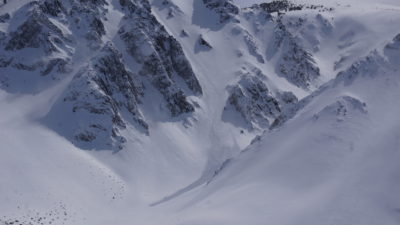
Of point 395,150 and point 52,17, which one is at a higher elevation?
point 395,150

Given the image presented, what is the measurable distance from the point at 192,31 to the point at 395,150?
69.3 metres

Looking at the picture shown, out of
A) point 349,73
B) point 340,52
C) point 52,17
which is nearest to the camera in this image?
point 349,73

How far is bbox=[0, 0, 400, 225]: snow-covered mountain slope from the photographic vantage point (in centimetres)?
3981

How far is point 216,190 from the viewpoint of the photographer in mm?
46406

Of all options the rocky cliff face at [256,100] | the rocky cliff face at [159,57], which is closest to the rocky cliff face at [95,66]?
the rocky cliff face at [159,57]

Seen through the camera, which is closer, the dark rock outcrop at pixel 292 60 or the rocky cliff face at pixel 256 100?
the rocky cliff face at pixel 256 100

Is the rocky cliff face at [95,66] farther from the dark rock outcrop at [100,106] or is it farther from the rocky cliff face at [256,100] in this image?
the rocky cliff face at [256,100]

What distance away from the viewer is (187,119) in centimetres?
7731

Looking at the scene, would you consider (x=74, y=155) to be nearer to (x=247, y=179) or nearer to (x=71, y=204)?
(x=71, y=204)

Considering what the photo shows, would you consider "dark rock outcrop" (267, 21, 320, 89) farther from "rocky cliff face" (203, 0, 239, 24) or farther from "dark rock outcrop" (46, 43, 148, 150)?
"dark rock outcrop" (46, 43, 148, 150)

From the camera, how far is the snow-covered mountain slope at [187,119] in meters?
39.8

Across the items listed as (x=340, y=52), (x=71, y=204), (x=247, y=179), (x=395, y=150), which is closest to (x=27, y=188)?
(x=71, y=204)

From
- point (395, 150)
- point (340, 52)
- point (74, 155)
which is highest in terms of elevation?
point (340, 52)

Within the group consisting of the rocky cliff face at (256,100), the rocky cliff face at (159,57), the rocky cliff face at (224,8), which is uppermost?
the rocky cliff face at (224,8)
